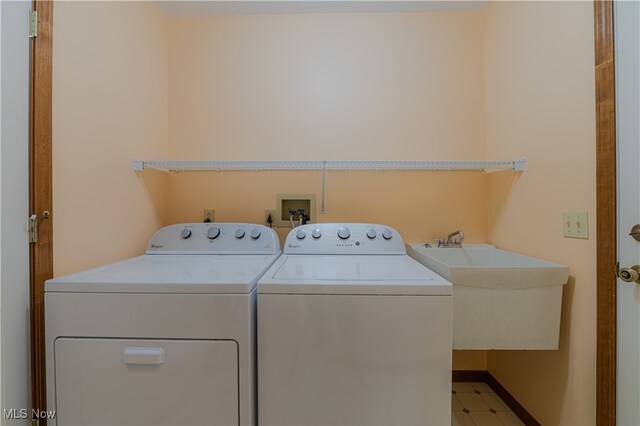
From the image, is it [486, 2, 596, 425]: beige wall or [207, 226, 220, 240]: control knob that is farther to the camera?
[207, 226, 220, 240]: control knob

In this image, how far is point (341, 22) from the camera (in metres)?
1.79

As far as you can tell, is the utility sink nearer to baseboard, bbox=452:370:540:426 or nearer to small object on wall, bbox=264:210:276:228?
baseboard, bbox=452:370:540:426

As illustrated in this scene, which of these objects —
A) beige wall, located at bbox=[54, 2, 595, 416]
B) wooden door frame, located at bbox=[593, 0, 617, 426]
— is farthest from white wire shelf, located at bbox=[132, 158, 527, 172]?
wooden door frame, located at bbox=[593, 0, 617, 426]

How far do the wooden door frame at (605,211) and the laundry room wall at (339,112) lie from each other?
783 mm

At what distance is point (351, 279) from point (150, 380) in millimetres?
749

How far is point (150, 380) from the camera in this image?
85cm

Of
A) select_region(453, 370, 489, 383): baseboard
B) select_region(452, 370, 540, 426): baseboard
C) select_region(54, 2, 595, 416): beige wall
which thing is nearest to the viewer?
select_region(452, 370, 540, 426): baseboard

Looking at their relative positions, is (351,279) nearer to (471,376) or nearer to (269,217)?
(269,217)

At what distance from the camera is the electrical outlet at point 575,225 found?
1049 millimetres

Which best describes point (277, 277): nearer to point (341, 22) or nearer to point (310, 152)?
point (310, 152)

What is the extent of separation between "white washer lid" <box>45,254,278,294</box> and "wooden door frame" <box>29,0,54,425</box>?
11cm

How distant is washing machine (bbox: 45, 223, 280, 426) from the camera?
0.85m

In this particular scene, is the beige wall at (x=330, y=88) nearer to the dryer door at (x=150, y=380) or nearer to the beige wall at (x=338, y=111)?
the beige wall at (x=338, y=111)

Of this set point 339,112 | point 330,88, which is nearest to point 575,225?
point 339,112
